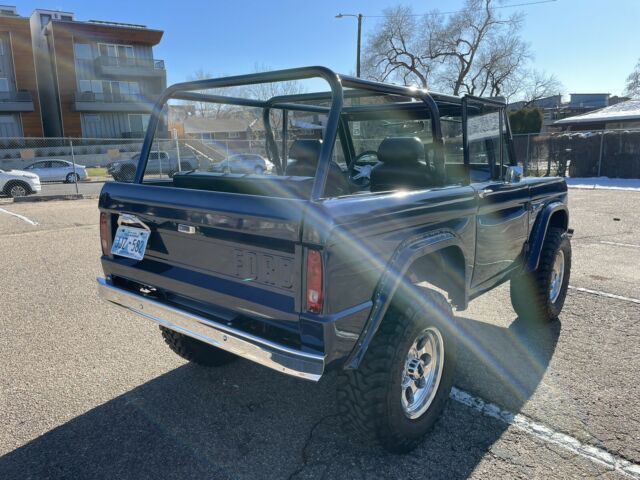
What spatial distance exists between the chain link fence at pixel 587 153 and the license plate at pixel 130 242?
20190 mm

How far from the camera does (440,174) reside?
9.83ft

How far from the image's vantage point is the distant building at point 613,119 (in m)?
Result: 28.2

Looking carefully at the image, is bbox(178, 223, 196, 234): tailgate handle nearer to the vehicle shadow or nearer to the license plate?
the license plate

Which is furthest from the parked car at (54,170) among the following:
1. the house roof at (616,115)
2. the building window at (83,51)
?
the house roof at (616,115)

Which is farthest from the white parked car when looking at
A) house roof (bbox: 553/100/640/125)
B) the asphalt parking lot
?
house roof (bbox: 553/100/640/125)

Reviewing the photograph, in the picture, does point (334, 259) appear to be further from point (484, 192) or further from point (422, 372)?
point (484, 192)

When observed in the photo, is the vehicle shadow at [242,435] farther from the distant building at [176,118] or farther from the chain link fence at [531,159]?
the distant building at [176,118]

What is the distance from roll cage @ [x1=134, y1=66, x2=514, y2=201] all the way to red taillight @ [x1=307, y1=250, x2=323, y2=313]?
27 cm

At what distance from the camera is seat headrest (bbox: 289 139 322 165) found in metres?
3.72

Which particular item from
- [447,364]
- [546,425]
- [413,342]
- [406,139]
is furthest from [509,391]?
[406,139]

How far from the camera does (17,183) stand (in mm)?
13773

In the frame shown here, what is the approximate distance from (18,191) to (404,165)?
1444 centimetres

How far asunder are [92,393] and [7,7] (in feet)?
164

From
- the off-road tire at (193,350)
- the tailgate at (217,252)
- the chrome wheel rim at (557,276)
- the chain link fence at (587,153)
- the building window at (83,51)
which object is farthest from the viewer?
the building window at (83,51)
